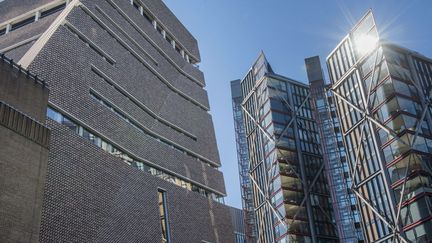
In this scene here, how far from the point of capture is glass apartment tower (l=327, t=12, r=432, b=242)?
4384cm

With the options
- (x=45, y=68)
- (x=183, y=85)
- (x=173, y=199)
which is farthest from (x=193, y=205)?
(x=45, y=68)

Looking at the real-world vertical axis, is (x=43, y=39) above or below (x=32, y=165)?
above

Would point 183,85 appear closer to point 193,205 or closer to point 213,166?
point 213,166

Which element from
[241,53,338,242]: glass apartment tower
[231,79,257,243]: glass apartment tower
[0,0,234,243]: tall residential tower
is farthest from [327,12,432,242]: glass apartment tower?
[231,79,257,243]: glass apartment tower

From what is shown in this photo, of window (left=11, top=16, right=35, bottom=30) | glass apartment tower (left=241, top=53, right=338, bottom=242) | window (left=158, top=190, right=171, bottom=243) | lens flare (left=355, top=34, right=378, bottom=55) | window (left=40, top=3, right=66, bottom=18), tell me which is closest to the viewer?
window (left=158, top=190, right=171, bottom=243)

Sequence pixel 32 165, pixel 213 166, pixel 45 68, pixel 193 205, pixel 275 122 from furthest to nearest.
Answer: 1. pixel 275 122
2. pixel 213 166
3. pixel 193 205
4. pixel 45 68
5. pixel 32 165

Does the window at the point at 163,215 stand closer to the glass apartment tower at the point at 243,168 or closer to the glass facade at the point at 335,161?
the glass facade at the point at 335,161

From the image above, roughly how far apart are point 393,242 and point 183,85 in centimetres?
3292

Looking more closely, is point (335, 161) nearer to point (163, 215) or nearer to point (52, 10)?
point (163, 215)

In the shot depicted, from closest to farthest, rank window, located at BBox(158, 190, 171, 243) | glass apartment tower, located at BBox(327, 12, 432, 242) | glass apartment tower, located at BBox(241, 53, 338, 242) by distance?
glass apartment tower, located at BBox(327, 12, 432, 242) < window, located at BBox(158, 190, 171, 243) < glass apartment tower, located at BBox(241, 53, 338, 242)

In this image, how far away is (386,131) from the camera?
4741 cm

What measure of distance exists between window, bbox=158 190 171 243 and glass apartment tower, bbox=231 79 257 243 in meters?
32.6

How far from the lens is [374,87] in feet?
165

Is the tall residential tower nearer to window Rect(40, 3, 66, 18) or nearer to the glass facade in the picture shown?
window Rect(40, 3, 66, 18)
